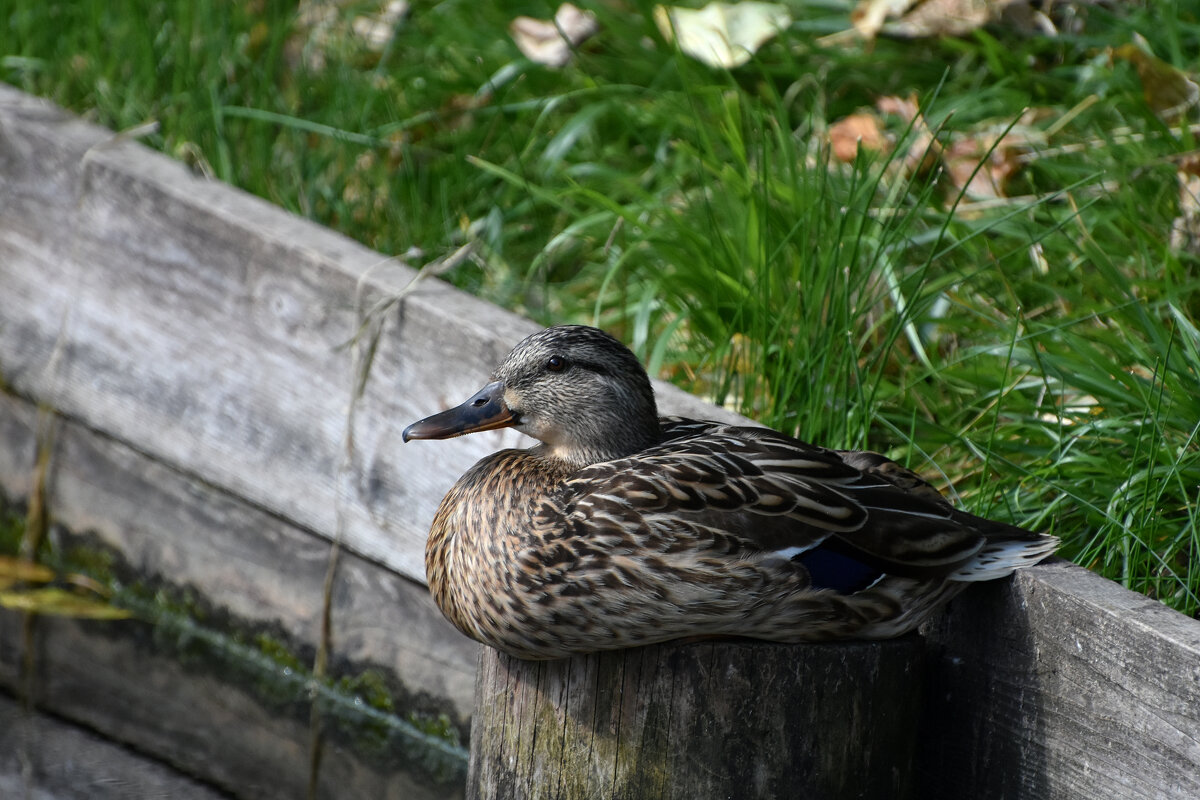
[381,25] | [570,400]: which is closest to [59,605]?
[381,25]

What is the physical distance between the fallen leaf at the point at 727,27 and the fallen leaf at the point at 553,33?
0.87ft

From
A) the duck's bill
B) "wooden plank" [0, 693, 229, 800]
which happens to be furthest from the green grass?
"wooden plank" [0, 693, 229, 800]

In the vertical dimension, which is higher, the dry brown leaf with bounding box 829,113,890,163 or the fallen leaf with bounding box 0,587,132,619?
the dry brown leaf with bounding box 829,113,890,163

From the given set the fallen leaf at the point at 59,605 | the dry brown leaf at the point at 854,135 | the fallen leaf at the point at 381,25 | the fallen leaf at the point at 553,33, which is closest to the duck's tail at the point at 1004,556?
the dry brown leaf at the point at 854,135

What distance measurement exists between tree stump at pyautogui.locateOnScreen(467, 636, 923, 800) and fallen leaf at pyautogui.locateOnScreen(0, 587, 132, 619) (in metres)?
2.16

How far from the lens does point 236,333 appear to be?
375 centimetres

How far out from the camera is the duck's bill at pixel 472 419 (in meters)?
2.36

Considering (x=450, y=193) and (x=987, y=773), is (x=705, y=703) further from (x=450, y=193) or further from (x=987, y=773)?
(x=450, y=193)

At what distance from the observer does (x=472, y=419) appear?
237 cm

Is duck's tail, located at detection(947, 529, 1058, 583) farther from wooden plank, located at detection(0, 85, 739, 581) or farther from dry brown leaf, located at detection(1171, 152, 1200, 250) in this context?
dry brown leaf, located at detection(1171, 152, 1200, 250)

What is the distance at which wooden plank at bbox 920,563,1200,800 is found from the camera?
2105mm

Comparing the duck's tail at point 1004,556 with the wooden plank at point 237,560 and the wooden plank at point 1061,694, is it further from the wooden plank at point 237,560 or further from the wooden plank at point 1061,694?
the wooden plank at point 237,560

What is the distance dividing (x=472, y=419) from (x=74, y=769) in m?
1.78

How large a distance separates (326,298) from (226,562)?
2.85 ft
